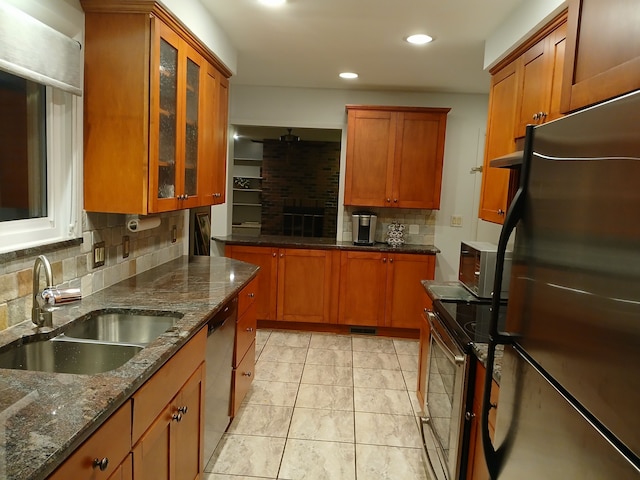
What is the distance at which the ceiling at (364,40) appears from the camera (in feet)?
8.29

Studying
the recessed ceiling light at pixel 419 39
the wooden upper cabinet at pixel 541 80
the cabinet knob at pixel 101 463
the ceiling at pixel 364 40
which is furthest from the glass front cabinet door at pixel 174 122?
the wooden upper cabinet at pixel 541 80

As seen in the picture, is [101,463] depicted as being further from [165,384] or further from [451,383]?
[451,383]

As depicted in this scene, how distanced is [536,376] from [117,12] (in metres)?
2.13

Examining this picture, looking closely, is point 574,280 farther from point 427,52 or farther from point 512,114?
point 427,52

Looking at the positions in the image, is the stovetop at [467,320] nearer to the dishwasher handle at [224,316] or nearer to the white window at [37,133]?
the dishwasher handle at [224,316]

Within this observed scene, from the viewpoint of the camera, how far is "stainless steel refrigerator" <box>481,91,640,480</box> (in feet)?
2.24

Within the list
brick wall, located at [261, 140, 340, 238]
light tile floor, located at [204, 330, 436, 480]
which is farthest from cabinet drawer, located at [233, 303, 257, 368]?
brick wall, located at [261, 140, 340, 238]

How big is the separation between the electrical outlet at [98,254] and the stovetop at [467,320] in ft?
5.58

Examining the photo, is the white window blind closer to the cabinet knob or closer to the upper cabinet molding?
the upper cabinet molding

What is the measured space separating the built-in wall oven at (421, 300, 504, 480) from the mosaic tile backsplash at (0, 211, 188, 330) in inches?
66.4

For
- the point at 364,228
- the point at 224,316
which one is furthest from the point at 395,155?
the point at 224,316

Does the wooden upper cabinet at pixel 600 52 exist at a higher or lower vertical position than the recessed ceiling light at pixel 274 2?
lower

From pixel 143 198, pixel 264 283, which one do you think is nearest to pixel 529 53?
pixel 143 198

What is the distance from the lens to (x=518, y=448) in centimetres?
106
